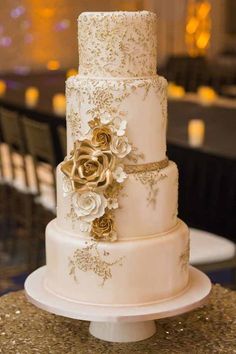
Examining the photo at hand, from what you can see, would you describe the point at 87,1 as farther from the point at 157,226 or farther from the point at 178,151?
the point at 157,226

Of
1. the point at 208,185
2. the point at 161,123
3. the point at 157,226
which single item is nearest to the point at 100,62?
the point at 161,123

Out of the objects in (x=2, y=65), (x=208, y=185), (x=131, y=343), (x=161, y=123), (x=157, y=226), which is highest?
(x=161, y=123)

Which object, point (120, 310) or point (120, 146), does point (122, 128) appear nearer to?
point (120, 146)

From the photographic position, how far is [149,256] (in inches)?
56.6

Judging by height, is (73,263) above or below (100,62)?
below

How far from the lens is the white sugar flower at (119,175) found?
4.56 ft

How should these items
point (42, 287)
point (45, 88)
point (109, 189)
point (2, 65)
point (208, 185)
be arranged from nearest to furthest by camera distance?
1. point (109, 189)
2. point (42, 287)
3. point (208, 185)
4. point (45, 88)
5. point (2, 65)

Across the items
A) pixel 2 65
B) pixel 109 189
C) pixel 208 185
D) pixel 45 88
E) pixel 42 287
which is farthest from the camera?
pixel 2 65

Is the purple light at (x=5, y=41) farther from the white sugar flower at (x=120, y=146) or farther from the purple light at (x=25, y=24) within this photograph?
the white sugar flower at (x=120, y=146)

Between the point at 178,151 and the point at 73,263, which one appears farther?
the point at 178,151

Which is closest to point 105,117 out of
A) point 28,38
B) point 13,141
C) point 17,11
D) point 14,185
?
point 14,185

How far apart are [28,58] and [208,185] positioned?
21.2 ft

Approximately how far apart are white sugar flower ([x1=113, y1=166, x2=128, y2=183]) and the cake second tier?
0.17ft

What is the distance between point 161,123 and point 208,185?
7.39 feet
